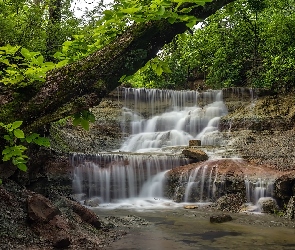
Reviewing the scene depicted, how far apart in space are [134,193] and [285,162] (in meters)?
5.35

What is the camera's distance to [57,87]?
11.8 ft

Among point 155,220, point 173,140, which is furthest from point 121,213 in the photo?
point 173,140

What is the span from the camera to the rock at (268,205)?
10.5m

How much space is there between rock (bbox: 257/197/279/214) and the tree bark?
8.09 m

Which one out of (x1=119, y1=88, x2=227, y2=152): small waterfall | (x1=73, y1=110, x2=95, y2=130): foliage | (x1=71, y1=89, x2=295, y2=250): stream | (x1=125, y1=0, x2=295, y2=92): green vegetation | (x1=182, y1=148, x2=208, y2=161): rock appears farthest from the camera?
(x1=125, y1=0, x2=295, y2=92): green vegetation

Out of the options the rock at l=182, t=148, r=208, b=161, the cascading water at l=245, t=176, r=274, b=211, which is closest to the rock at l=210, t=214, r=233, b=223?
the cascading water at l=245, t=176, r=274, b=211

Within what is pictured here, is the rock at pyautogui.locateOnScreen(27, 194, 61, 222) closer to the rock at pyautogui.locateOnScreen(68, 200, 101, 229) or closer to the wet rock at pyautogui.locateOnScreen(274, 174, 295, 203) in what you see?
the rock at pyautogui.locateOnScreen(68, 200, 101, 229)

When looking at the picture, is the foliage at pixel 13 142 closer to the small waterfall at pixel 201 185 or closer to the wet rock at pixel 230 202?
the wet rock at pixel 230 202

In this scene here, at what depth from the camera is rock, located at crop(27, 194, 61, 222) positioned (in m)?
5.38

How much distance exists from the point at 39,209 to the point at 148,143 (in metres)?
13.6

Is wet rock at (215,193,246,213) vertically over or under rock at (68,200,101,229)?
under

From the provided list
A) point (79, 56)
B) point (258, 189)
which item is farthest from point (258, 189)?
point (79, 56)

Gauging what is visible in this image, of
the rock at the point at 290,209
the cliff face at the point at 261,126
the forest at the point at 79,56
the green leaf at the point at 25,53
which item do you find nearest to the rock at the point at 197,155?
the cliff face at the point at 261,126

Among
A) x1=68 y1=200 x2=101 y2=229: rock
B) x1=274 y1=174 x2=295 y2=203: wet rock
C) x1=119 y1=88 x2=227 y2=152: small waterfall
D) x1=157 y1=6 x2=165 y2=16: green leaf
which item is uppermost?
x1=157 y1=6 x2=165 y2=16: green leaf
